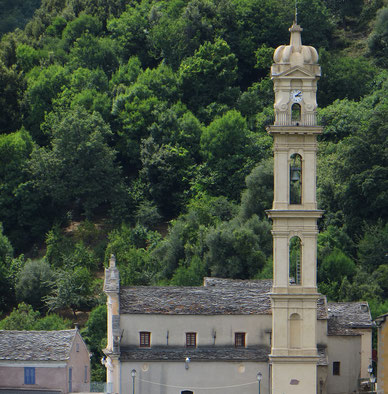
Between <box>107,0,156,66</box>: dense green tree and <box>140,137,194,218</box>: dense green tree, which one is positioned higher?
<box>107,0,156,66</box>: dense green tree

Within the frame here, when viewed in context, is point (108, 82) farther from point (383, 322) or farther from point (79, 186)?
point (383, 322)

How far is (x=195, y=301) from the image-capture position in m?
87.3

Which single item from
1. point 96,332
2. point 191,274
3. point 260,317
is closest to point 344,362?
point 260,317

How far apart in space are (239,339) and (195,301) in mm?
2887

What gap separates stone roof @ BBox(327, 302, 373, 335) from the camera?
91000 mm

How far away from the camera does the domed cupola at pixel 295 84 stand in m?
84.5

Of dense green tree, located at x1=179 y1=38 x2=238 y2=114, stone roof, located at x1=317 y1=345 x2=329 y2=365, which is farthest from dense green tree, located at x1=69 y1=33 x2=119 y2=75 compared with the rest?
stone roof, located at x1=317 y1=345 x2=329 y2=365

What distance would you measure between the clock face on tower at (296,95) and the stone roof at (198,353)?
1187 centimetres

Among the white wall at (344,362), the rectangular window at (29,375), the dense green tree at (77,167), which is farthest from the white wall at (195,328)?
the dense green tree at (77,167)

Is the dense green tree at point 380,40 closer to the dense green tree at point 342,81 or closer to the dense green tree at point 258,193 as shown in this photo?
the dense green tree at point 342,81

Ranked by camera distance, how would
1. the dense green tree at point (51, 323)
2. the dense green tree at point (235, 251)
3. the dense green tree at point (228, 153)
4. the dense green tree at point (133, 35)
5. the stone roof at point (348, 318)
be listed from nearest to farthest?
the stone roof at point (348, 318) < the dense green tree at point (51, 323) < the dense green tree at point (235, 251) < the dense green tree at point (228, 153) < the dense green tree at point (133, 35)

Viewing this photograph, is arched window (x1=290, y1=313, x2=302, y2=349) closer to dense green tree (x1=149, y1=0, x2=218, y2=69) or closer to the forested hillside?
the forested hillside

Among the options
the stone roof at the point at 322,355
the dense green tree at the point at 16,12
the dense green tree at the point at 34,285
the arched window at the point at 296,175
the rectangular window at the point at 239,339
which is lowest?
the stone roof at the point at 322,355

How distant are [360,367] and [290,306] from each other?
10.5 meters
